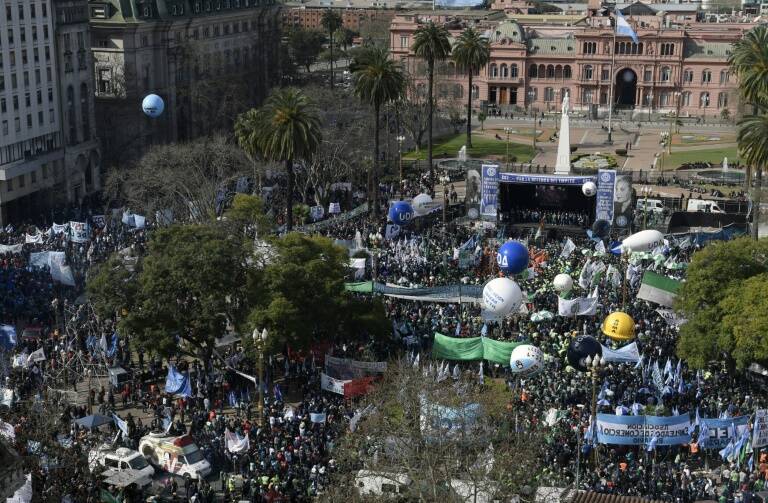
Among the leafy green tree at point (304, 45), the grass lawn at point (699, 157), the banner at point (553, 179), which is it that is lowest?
the grass lawn at point (699, 157)

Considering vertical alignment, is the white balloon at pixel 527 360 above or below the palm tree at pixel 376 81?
below

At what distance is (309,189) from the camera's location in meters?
98.4

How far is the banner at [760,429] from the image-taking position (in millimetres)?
A: 45781

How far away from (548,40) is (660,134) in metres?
24.1

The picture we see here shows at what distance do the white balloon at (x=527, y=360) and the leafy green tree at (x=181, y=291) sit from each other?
12.3 m

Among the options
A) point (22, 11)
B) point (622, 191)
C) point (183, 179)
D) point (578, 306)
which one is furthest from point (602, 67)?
point (578, 306)

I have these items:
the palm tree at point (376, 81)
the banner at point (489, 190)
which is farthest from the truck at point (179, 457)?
the palm tree at point (376, 81)

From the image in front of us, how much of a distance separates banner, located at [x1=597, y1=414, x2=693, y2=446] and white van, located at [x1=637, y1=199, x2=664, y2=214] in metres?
40.7

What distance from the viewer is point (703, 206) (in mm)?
87188

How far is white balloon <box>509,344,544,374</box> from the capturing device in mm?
51938

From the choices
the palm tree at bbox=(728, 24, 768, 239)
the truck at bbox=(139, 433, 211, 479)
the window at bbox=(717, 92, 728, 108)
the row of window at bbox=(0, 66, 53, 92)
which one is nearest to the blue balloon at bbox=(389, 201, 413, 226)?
the palm tree at bbox=(728, 24, 768, 239)

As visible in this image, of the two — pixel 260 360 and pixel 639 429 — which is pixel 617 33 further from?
pixel 639 429

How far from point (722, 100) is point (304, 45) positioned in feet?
178

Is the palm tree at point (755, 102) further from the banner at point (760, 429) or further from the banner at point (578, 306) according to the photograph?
the banner at point (760, 429)
